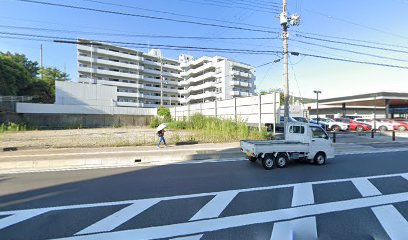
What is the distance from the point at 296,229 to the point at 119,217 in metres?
3.21

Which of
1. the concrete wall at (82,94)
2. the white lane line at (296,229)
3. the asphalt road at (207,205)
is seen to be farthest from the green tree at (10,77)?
the white lane line at (296,229)

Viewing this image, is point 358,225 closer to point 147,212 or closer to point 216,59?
point 147,212

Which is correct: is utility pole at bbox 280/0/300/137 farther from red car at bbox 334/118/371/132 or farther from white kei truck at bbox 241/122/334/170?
red car at bbox 334/118/371/132

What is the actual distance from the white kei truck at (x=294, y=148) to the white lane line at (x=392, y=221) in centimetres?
367

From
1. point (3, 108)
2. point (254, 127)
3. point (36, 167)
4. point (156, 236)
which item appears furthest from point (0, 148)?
point (3, 108)

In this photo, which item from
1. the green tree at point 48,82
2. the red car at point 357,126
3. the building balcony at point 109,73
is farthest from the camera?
the building balcony at point 109,73

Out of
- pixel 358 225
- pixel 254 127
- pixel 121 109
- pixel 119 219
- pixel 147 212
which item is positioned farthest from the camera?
pixel 121 109

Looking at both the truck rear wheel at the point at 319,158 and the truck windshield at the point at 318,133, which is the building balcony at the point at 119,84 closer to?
the truck windshield at the point at 318,133

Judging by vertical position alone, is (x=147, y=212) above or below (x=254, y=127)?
below

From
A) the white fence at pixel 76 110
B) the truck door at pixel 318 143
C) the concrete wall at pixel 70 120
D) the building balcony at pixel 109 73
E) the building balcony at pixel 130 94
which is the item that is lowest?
the truck door at pixel 318 143

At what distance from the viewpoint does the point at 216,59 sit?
66875 mm

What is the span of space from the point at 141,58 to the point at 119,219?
65.7 metres

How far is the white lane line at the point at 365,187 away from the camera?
5.34m

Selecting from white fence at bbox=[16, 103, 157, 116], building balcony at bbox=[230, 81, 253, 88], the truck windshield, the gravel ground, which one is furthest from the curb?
building balcony at bbox=[230, 81, 253, 88]
